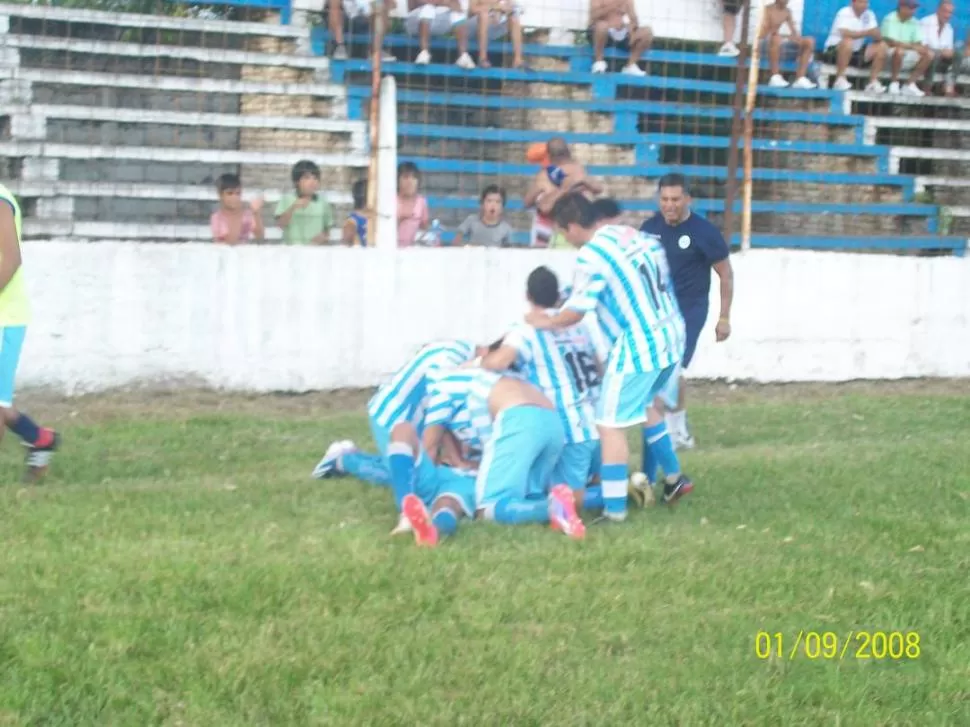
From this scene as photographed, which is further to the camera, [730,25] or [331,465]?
[730,25]

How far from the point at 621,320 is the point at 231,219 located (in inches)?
212

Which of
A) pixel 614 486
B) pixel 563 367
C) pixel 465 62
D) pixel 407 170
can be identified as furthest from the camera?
pixel 465 62

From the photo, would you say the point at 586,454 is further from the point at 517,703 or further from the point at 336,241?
the point at 336,241

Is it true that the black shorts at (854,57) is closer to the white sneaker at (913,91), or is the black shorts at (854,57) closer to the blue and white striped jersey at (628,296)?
the white sneaker at (913,91)

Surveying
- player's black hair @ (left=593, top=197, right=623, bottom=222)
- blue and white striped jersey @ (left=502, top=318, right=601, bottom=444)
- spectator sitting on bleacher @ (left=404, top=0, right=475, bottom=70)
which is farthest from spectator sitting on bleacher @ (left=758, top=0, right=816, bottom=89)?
blue and white striped jersey @ (left=502, top=318, right=601, bottom=444)

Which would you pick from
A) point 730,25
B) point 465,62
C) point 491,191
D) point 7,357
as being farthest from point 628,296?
point 730,25

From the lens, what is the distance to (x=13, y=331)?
8.03 meters

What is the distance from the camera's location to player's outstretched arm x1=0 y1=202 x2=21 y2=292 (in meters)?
7.73

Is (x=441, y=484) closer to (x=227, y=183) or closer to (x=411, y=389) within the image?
(x=411, y=389)

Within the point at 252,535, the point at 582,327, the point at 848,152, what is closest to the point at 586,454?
the point at 582,327

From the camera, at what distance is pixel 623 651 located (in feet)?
17.9

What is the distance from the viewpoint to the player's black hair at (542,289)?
7.83 metres

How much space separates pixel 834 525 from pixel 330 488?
2681 mm
